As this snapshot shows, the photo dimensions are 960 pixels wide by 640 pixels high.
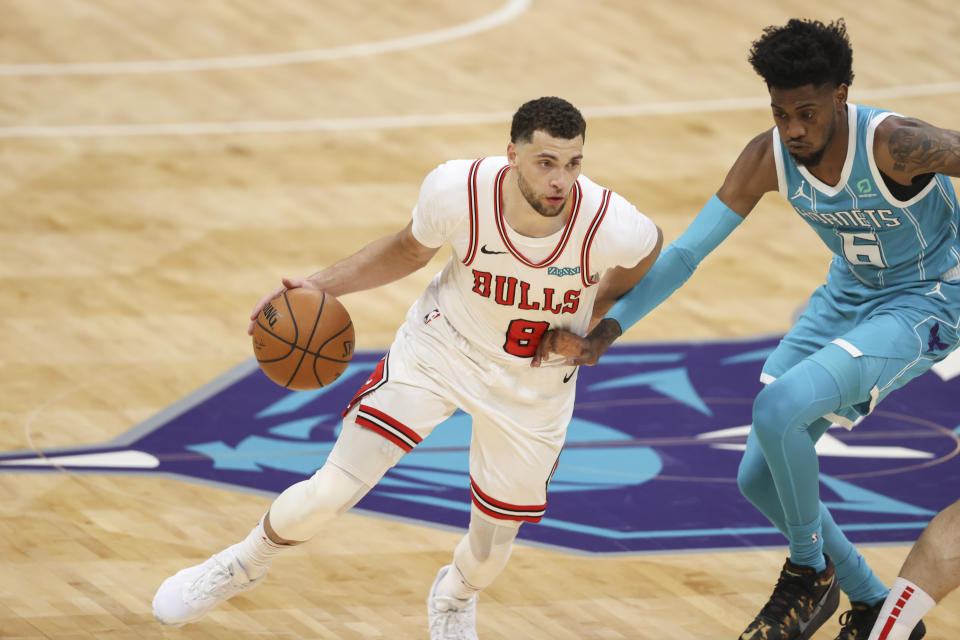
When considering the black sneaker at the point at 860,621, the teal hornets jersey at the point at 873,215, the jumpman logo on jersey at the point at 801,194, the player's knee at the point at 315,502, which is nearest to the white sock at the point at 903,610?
the black sneaker at the point at 860,621

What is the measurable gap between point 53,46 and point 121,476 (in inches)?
289

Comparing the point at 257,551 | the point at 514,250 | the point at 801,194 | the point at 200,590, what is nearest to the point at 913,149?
the point at 801,194

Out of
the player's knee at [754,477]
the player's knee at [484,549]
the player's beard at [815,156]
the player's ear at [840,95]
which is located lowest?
the player's knee at [484,549]

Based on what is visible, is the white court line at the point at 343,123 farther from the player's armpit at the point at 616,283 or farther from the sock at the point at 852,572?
the sock at the point at 852,572

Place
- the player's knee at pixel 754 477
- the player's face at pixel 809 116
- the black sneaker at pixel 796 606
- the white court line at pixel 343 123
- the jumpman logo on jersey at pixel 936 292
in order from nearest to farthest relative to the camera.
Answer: the player's face at pixel 809 116 → the jumpman logo on jersey at pixel 936 292 → the black sneaker at pixel 796 606 → the player's knee at pixel 754 477 → the white court line at pixel 343 123

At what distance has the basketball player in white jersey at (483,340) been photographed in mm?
4984

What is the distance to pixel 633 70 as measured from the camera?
42.0ft

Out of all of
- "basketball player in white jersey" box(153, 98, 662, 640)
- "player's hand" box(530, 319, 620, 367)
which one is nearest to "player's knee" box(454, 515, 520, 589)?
"basketball player in white jersey" box(153, 98, 662, 640)

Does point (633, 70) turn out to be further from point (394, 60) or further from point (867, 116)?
point (867, 116)

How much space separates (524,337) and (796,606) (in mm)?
1460

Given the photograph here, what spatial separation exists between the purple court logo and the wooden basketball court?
17 centimetres

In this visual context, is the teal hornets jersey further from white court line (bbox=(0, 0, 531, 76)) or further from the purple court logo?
white court line (bbox=(0, 0, 531, 76))

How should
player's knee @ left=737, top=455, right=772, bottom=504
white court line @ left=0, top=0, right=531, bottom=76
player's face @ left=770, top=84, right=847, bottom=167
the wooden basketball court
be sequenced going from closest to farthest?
1. player's face @ left=770, top=84, right=847, bottom=167
2. player's knee @ left=737, top=455, right=772, bottom=504
3. the wooden basketball court
4. white court line @ left=0, top=0, right=531, bottom=76

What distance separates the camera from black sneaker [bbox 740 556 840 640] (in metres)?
5.18
